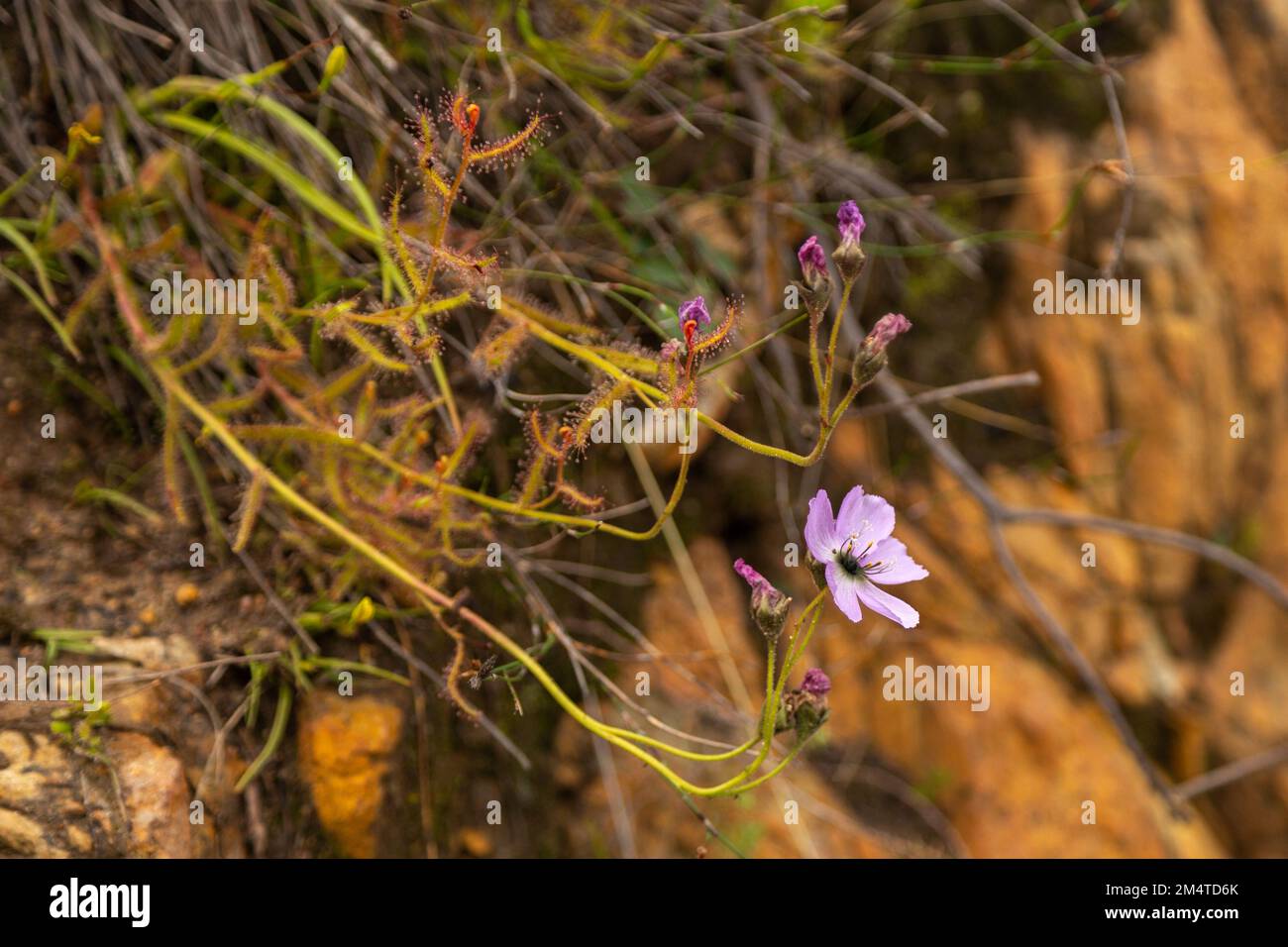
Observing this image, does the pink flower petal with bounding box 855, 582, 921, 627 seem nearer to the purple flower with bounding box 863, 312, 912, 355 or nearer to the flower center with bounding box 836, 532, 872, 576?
the flower center with bounding box 836, 532, 872, 576

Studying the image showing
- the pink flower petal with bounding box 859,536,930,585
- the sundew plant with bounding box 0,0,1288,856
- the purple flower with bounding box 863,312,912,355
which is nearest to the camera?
the purple flower with bounding box 863,312,912,355

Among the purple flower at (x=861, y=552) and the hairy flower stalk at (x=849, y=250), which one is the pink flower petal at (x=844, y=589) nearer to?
the purple flower at (x=861, y=552)

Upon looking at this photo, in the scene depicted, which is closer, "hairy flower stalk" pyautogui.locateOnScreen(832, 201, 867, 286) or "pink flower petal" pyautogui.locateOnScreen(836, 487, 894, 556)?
"hairy flower stalk" pyautogui.locateOnScreen(832, 201, 867, 286)

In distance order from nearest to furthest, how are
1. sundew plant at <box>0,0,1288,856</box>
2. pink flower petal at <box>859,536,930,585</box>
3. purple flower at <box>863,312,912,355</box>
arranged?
1. purple flower at <box>863,312,912,355</box>
2. pink flower petal at <box>859,536,930,585</box>
3. sundew plant at <box>0,0,1288,856</box>

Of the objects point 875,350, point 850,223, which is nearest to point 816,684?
point 875,350

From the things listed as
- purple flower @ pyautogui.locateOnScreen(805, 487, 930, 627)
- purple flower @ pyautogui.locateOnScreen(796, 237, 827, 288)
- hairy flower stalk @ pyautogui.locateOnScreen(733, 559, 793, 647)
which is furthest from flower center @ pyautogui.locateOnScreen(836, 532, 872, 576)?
purple flower @ pyautogui.locateOnScreen(796, 237, 827, 288)

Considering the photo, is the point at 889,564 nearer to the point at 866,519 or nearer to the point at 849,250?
the point at 866,519
